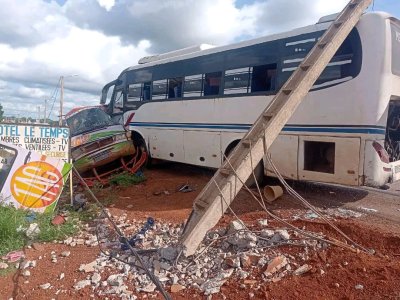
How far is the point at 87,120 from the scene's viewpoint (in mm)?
11406

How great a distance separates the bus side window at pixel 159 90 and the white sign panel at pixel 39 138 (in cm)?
370

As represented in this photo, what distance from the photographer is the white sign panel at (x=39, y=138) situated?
6.72m

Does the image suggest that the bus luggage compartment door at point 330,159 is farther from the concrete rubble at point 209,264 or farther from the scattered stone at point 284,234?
the scattered stone at point 284,234

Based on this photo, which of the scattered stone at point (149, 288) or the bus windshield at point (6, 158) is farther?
the bus windshield at point (6, 158)

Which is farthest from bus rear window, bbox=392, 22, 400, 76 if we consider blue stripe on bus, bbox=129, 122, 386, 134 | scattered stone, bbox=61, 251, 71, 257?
scattered stone, bbox=61, 251, 71, 257

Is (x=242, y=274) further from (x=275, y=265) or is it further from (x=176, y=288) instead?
(x=176, y=288)

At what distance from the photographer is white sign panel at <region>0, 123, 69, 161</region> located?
6719 mm

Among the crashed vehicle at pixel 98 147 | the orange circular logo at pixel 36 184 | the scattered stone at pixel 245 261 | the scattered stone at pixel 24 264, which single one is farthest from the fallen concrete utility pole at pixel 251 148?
the crashed vehicle at pixel 98 147

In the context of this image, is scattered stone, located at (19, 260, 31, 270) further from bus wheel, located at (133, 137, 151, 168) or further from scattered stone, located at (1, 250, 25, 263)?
bus wheel, located at (133, 137, 151, 168)

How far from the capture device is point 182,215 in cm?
654

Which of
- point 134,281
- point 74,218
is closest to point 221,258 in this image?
point 134,281

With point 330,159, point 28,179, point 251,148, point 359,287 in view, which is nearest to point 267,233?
point 251,148

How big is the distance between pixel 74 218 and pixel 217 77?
4.49 m

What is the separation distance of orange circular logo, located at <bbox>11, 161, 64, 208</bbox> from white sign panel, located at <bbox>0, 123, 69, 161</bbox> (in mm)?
500
